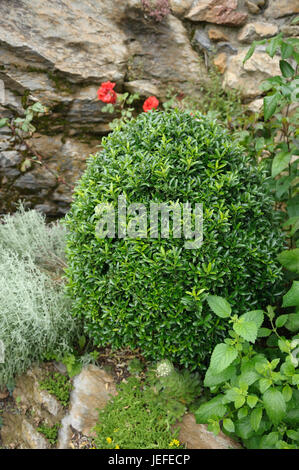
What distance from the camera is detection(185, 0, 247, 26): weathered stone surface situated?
383 cm

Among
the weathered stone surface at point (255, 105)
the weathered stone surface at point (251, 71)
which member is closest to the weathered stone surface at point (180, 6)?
the weathered stone surface at point (251, 71)

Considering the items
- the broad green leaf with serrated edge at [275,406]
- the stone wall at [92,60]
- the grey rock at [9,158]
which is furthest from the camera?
the grey rock at [9,158]

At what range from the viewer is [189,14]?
3943 mm

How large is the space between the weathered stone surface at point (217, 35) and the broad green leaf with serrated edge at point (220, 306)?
3.08 meters

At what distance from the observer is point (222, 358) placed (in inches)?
68.0

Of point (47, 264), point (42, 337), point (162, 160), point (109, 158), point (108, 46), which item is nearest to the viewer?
point (162, 160)

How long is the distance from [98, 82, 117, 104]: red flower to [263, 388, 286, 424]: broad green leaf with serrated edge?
8.98 feet

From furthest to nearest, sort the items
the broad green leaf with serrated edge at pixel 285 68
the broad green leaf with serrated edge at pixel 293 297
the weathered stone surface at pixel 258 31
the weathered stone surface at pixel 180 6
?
the weathered stone surface at pixel 180 6 → the weathered stone surface at pixel 258 31 → the broad green leaf with serrated edge at pixel 285 68 → the broad green leaf with serrated edge at pixel 293 297

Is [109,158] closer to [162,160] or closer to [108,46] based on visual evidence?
[162,160]

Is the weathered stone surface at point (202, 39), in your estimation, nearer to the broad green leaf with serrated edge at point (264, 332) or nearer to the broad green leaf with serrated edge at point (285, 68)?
the broad green leaf with serrated edge at point (285, 68)

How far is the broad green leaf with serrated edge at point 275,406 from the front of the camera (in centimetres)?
162

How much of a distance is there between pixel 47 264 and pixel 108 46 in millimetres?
2140

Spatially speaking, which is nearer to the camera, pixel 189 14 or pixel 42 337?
pixel 42 337
